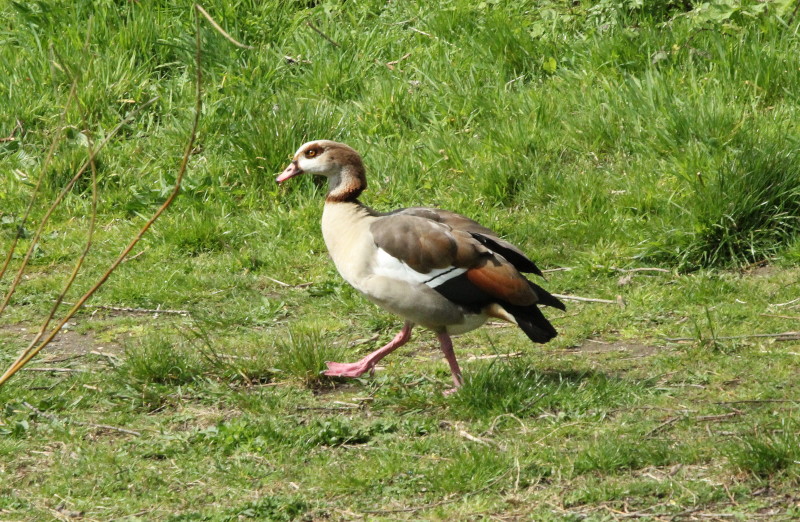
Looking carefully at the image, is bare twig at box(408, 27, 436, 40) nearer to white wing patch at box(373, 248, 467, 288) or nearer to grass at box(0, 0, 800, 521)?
grass at box(0, 0, 800, 521)

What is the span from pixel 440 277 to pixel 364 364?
0.65 metres

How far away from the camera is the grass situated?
4.40 metres

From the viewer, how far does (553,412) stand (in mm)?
4914

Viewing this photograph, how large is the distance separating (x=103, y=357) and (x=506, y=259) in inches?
86.2

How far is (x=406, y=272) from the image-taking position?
527cm

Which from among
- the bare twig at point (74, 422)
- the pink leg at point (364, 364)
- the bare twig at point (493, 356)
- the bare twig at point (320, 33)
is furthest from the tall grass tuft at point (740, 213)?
the bare twig at point (320, 33)

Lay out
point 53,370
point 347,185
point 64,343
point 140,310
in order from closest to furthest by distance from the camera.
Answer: point 53,370
point 347,185
point 64,343
point 140,310

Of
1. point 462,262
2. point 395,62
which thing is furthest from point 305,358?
point 395,62

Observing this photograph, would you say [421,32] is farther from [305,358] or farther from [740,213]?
[305,358]

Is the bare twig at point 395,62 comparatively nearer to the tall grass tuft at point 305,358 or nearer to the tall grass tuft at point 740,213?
the tall grass tuft at point 740,213

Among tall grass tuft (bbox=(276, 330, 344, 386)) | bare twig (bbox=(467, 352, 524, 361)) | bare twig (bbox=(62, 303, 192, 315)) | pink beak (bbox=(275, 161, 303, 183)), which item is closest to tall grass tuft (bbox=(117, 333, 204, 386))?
tall grass tuft (bbox=(276, 330, 344, 386))

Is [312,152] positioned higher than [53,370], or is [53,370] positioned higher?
[312,152]

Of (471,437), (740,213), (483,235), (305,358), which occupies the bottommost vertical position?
(305,358)

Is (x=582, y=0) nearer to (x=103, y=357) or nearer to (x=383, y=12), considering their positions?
(x=383, y=12)
